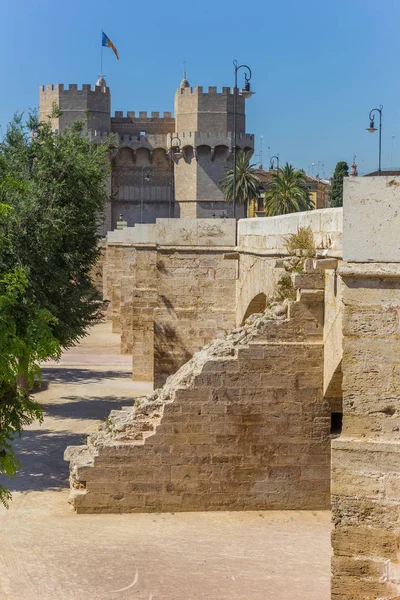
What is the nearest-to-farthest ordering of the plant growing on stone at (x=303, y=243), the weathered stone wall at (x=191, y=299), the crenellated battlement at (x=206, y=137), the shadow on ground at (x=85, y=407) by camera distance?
1. the plant growing on stone at (x=303, y=243)
2. the weathered stone wall at (x=191, y=299)
3. the shadow on ground at (x=85, y=407)
4. the crenellated battlement at (x=206, y=137)

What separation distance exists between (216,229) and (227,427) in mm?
6765

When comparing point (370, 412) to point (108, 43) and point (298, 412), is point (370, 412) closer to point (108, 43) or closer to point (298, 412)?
point (298, 412)

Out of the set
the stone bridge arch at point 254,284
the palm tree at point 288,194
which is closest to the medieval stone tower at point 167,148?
the palm tree at point 288,194

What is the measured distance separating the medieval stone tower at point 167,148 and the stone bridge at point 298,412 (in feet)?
141

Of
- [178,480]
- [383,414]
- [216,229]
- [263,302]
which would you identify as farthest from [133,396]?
[383,414]

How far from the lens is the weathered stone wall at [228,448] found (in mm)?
10234

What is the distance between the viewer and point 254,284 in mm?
13531

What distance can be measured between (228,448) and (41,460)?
393 centimetres

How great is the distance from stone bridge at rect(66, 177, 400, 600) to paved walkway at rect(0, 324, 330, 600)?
36 centimetres

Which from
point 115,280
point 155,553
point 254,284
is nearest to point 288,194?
point 115,280

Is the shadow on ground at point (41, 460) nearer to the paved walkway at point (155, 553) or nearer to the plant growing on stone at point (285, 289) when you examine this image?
the paved walkway at point (155, 553)

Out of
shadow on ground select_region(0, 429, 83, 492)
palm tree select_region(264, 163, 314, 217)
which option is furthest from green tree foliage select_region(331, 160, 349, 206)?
shadow on ground select_region(0, 429, 83, 492)

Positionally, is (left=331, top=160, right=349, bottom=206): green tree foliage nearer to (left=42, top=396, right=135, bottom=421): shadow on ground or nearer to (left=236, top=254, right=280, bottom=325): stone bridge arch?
(left=42, top=396, right=135, bottom=421): shadow on ground

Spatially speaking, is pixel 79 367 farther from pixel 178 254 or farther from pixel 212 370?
pixel 212 370
